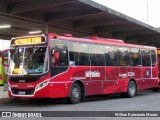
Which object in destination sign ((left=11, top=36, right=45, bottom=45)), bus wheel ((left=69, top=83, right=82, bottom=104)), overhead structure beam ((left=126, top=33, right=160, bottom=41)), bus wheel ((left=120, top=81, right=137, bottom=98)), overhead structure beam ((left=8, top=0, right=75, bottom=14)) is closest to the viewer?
destination sign ((left=11, top=36, right=45, bottom=45))

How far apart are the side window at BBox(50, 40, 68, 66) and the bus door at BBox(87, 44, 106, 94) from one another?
6.35ft

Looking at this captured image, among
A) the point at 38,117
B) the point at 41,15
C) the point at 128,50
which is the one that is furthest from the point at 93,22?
the point at 38,117

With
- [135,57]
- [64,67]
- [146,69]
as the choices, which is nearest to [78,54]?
[64,67]

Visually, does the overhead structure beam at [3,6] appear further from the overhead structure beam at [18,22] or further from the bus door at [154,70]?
the bus door at [154,70]

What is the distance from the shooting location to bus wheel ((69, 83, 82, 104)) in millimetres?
16250

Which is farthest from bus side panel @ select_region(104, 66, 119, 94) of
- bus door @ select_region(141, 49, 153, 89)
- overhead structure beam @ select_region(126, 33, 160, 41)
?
overhead structure beam @ select_region(126, 33, 160, 41)

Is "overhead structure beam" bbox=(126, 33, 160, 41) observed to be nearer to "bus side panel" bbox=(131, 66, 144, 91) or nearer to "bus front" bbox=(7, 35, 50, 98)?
"bus side panel" bbox=(131, 66, 144, 91)

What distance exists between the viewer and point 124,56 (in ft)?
67.3

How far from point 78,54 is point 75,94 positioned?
5.96 ft

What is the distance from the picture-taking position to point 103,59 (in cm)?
1861

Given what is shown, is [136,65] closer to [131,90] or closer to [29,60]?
[131,90]

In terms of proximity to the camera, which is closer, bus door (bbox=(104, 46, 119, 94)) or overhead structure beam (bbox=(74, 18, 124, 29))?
bus door (bbox=(104, 46, 119, 94))

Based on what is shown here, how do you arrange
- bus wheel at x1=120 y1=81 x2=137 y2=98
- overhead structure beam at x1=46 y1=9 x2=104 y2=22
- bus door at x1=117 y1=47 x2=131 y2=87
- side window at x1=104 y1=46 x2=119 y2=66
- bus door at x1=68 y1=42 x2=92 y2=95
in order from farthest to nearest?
overhead structure beam at x1=46 y1=9 x2=104 y2=22 < bus wheel at x1=120 y1=81 x2=137 y2=98 < bus door at x1=117 y1=47 x2=131 y2=87 < side window at x1=104 y1=46 x2=119 y2=66 < bus door at x1=68 y1=42 x2=92 y2=95

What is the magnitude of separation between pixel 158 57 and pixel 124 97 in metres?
6.30
